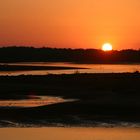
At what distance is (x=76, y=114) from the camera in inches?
982

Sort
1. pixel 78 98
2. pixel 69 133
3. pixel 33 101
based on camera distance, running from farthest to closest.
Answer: pixel 78 98 → pixel 33 101 → pixel 69 133

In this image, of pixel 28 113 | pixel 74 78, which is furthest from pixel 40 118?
pixel 74 78

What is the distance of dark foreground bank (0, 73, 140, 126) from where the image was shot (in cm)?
2372

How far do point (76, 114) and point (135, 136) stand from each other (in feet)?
17.4

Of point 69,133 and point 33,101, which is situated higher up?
point 33,101

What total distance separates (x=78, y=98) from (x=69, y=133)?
33.8 ft

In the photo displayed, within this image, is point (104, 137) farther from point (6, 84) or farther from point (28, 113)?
point (6, 84)

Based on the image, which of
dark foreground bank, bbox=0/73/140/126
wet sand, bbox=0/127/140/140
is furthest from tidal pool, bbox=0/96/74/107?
wet sand, bbox=0/127/140/140

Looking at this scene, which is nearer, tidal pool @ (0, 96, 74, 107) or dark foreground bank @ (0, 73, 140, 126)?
dark foreground bank @ (0, 73, 140, 126)

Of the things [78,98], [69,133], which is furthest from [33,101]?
[69,133]

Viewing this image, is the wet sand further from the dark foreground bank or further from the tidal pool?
the tidal pool

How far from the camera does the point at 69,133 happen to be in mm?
20578

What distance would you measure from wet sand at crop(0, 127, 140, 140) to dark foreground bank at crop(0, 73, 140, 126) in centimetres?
148

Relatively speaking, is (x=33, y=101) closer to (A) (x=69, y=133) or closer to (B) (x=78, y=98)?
(B) (x=78, y=98)
